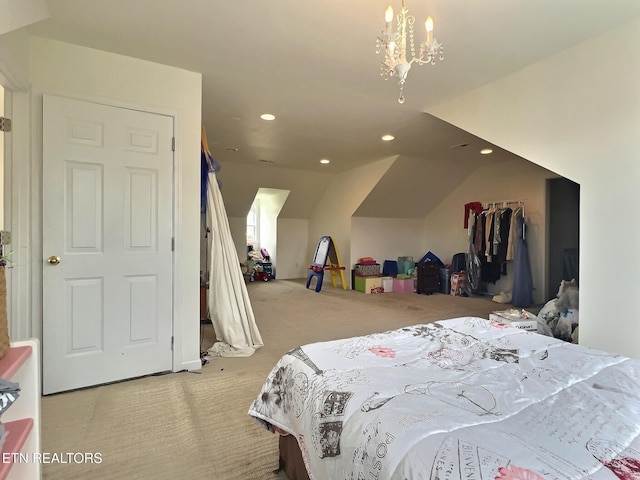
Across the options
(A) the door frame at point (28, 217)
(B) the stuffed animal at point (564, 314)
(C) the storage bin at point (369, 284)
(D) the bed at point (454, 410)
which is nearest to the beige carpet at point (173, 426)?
(D) the bed at point (454, 410)

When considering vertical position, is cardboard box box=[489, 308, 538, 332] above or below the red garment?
below

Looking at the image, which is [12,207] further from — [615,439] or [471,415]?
[615,439]

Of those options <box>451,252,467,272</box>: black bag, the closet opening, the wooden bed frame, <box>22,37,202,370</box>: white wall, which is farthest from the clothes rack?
the wooden bed frame

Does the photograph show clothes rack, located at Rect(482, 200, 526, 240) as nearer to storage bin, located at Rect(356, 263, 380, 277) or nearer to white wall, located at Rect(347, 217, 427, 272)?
white wall, located at Rect(347, 217, 427, 272)

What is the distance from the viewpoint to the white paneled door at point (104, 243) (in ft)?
7.45

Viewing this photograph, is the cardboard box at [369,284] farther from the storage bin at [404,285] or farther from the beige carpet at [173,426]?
the beige carpet at [173,426]

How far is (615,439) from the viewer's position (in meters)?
0.89

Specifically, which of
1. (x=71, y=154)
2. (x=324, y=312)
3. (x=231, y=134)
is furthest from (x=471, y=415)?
(x=231, y=134)

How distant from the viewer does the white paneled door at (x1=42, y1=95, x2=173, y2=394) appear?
7.45ft

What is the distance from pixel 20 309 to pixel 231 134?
9.82 feet

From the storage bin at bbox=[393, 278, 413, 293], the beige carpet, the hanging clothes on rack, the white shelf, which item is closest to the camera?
the white shelf

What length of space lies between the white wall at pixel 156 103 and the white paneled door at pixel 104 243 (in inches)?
2.5

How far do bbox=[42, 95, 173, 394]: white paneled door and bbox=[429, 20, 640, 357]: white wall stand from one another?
2.87m

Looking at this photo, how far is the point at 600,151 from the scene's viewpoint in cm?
218
